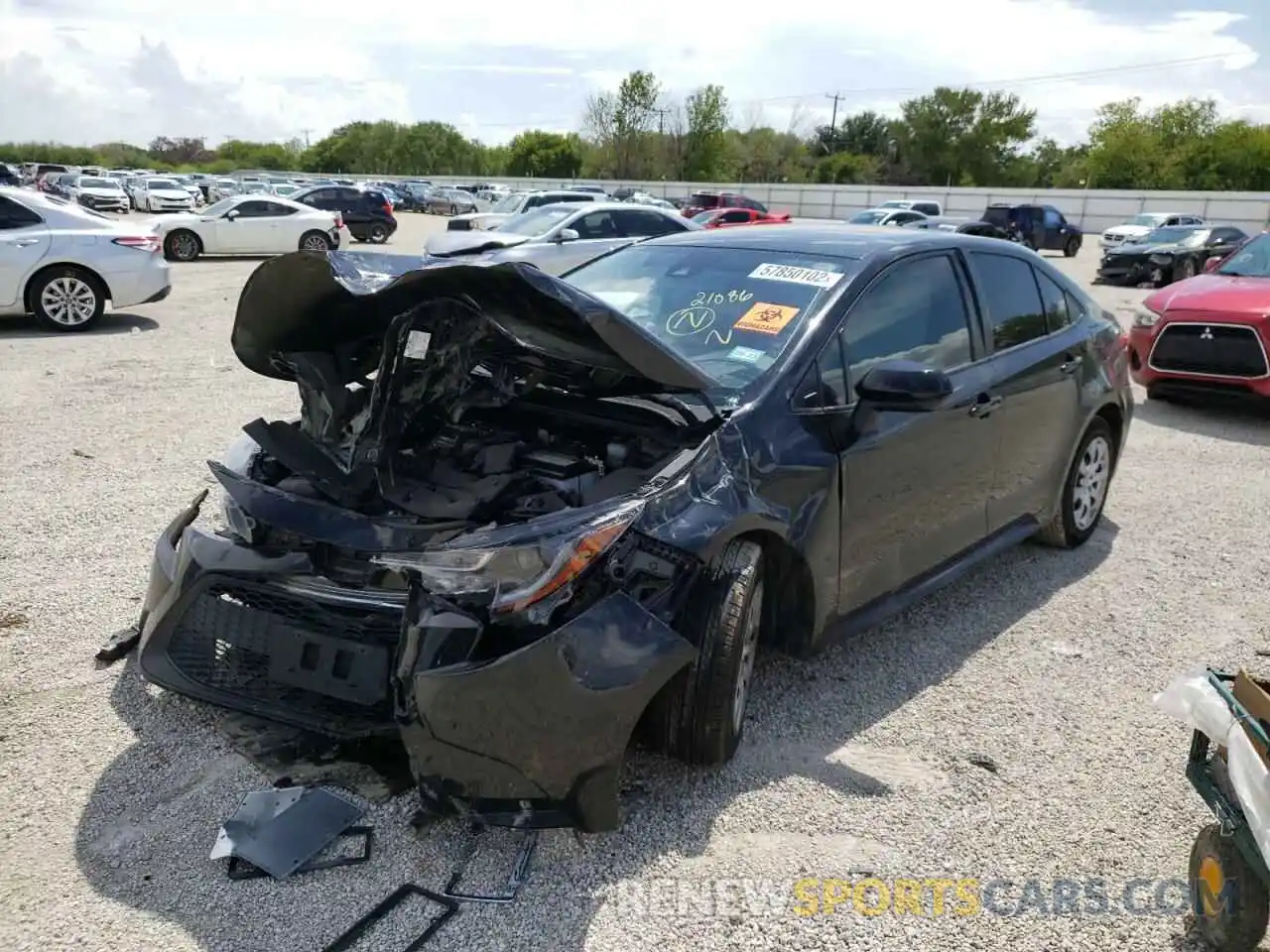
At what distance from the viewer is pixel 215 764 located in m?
3.02

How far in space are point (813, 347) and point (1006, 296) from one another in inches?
62.5

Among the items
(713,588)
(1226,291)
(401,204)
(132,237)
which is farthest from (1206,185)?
(713,588)

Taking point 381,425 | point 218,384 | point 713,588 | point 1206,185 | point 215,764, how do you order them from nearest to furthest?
point 713,588
point 215,764
point 381,425
point 218,384
point 1206,185

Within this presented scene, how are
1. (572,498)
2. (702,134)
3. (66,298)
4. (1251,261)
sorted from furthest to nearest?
1. (702,134)
2. (66,298)
3. (1251,261)
4. (572,498)

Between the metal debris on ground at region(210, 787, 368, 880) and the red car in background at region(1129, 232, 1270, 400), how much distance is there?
26.9 feet

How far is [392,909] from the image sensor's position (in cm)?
246

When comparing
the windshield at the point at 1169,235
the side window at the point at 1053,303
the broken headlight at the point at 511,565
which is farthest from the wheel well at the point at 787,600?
the windshield at the point at 1169,235

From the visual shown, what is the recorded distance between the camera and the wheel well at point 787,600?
314cm

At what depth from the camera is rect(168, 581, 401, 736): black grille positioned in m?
2.68

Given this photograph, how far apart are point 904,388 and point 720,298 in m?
0.87

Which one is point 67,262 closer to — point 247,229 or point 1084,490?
point 247,229

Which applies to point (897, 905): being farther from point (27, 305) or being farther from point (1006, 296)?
point (27, 305)

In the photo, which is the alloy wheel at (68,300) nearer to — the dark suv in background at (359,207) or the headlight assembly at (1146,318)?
the headlight assembly at (1146,318)

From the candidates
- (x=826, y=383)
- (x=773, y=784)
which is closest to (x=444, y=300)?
(x=826, y=383)
